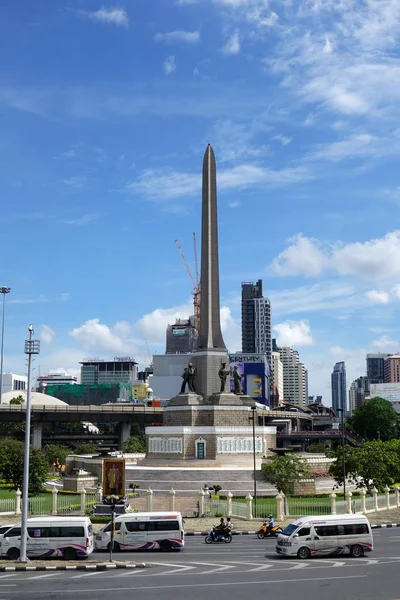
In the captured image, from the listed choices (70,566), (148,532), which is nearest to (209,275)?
(148,532)

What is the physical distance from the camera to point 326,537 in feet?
87.7

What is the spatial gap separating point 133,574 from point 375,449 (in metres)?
27.1

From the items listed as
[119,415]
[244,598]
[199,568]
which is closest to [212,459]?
[199,568]

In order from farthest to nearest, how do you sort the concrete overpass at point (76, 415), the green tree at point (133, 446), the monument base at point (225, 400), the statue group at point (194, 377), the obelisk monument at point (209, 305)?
the concrete overpass at point (76, 415)
the green tree at point (133, 446)
the obelisk monument at point (209, 305)
the statue group at point (194, 377)
the monument base at point (225, 400)

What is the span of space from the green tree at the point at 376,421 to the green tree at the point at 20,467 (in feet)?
319

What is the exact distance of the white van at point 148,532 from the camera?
2933cm

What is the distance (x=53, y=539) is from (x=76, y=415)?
84.7 metres

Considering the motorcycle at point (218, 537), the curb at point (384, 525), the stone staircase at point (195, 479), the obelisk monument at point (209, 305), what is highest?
the obelisk monument at point (209, 305)

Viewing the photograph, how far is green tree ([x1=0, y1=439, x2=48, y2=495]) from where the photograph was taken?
45.0 m

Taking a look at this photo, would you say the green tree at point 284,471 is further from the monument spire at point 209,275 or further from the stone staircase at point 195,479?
the monument spire at point 209,275

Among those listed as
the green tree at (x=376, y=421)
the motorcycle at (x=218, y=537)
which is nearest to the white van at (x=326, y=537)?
the motorcycle at (x=218, y=537)

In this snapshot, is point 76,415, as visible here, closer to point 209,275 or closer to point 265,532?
point 209,275

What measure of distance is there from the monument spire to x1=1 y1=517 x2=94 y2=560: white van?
3759 cm

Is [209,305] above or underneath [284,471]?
above
